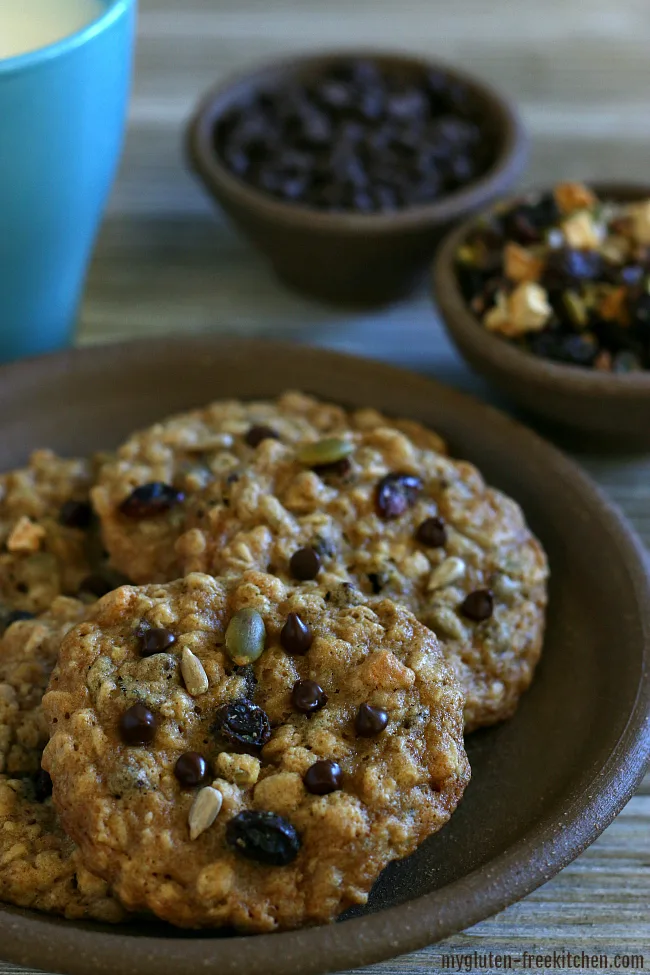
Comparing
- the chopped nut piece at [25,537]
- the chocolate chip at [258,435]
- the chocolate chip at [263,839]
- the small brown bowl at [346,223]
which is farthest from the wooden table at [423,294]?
the chopped nut piece at [25,537]

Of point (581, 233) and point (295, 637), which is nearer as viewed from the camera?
point (295, 637)

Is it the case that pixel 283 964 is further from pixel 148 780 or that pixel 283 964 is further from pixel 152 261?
pixel 152 261

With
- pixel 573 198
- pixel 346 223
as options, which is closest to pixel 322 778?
pixel 346 223

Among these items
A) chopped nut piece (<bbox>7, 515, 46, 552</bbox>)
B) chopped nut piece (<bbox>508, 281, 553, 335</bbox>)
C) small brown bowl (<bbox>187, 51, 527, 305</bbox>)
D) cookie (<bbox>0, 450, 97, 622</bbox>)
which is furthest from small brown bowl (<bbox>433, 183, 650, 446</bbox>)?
chopped nut piece (<bbox>7, 515, 46, 552</bbox>)

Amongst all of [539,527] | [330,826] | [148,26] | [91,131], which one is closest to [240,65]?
[148,26]

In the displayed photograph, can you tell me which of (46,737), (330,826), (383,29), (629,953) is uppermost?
(383,29)

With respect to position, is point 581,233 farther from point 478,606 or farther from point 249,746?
point 249,746

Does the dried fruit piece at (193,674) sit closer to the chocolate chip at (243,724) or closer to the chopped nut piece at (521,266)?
the chocolate chip at (243,724)
